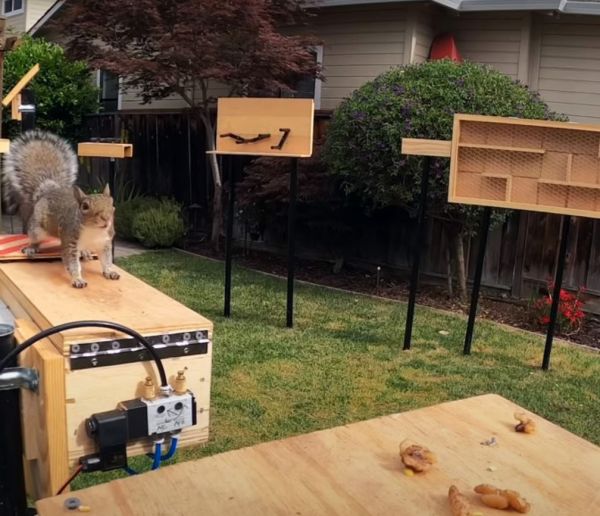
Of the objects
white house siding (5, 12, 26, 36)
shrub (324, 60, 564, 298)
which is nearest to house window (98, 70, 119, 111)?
white house siding (5, 12, 26, 36)

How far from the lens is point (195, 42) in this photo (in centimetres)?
830

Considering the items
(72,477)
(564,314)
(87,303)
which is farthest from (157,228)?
(72,477)

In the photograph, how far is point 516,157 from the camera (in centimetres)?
471

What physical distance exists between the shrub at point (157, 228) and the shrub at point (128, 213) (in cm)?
22

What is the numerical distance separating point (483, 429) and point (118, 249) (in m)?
7.88

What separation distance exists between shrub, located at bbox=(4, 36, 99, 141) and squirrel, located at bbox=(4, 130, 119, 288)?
9036 millimetres

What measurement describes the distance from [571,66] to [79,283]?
707 centimetres

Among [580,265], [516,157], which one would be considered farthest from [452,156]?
[580,265]

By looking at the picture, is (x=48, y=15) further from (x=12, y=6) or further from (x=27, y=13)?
(x=12, y=6)

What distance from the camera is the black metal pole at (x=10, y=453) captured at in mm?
1762

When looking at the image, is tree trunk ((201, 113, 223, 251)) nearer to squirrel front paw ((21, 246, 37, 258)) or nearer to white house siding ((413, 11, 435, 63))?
white house siding ((413, 11, 435, 63))

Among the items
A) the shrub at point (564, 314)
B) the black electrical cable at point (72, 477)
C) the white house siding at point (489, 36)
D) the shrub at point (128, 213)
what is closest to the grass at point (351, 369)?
the shrub at point (564, 314)

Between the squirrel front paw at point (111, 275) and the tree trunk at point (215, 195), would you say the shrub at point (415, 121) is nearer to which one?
the tree trunk at point (215, 195)

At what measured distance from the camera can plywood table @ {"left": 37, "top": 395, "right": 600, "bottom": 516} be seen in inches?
60.7
